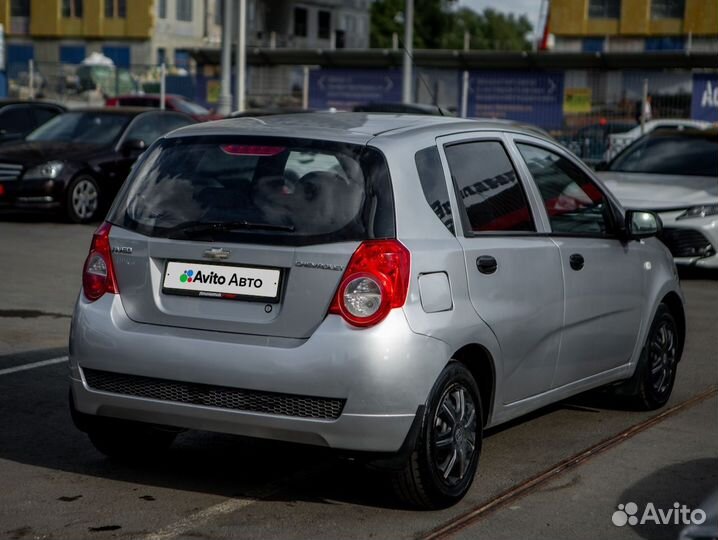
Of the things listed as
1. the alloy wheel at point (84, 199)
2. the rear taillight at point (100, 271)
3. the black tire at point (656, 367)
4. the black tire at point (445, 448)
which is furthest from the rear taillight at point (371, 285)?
the alloy wheel at point (84, 199)

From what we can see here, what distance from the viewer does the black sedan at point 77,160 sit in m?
17.7

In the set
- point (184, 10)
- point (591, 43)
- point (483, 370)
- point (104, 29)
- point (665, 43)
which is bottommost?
point (483, 370)

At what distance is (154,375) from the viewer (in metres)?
5.30

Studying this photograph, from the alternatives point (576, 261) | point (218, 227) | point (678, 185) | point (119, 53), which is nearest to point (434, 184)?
point (218, 227)

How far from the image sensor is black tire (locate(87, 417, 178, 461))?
5.84m

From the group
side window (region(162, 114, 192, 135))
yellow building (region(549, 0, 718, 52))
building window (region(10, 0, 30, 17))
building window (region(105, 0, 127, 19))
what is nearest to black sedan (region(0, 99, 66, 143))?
side window (region(162, 114, 192, 135))

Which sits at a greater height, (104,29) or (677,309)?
(104,29)

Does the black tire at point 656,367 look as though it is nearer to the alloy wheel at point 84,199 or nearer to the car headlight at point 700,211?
the car headlight at point 700,211

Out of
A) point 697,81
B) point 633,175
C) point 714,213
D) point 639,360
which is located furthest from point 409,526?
point 697,81

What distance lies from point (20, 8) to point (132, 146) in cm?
5750

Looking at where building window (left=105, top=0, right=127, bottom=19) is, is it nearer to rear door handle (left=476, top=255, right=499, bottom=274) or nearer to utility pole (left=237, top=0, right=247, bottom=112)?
utility pole (left=237, top=0, right=247, bottom=112)

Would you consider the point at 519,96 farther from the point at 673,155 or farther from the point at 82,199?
the point at 673,155

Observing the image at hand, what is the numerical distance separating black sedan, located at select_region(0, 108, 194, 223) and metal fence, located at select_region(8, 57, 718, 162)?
34.9 ft

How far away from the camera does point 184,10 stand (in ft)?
238
